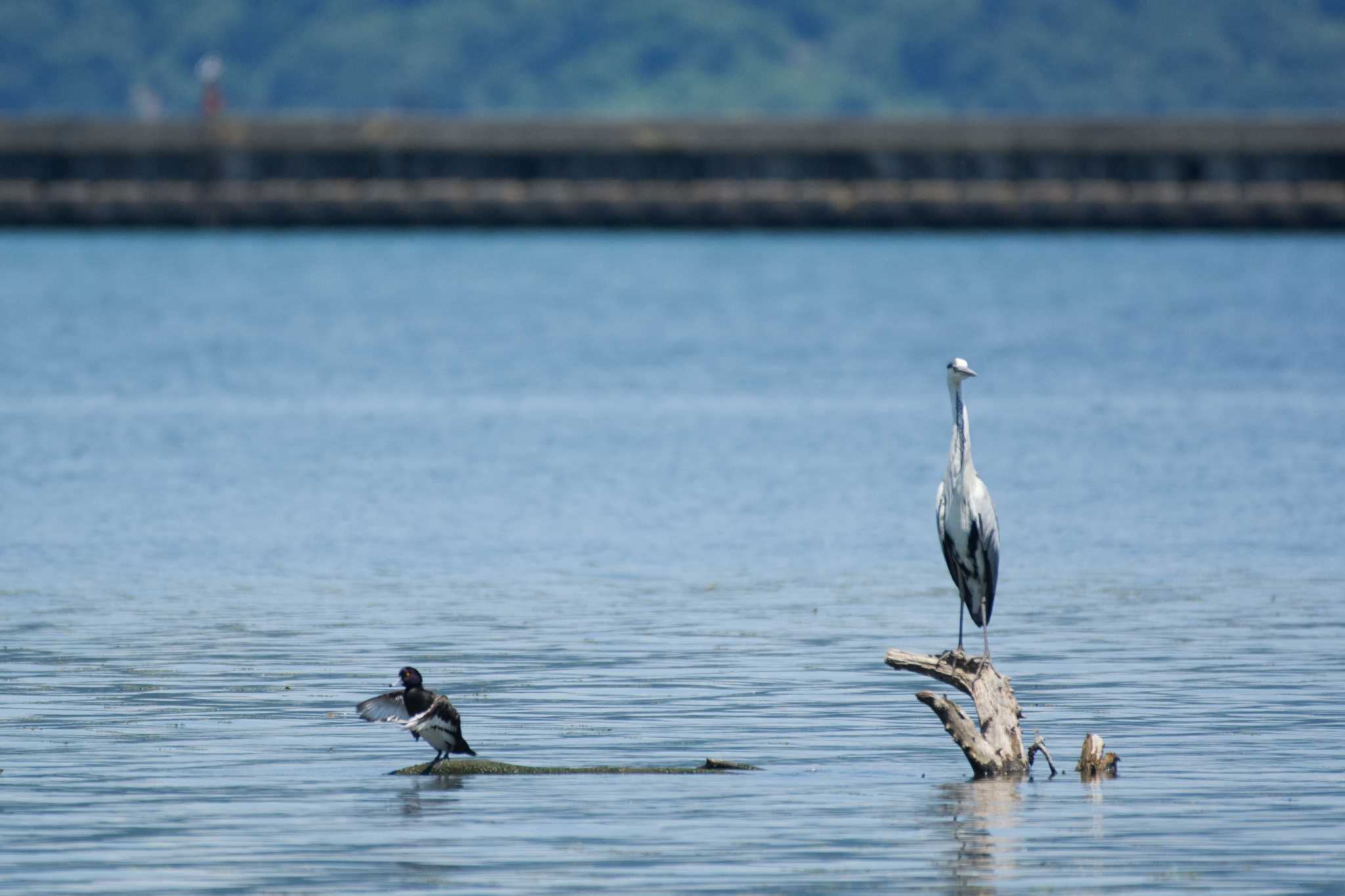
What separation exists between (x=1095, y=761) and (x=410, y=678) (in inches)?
165

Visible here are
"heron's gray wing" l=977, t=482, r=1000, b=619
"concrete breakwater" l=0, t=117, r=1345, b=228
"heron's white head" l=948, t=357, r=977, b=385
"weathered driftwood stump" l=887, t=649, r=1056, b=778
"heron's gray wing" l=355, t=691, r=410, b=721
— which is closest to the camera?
"weathered driftwood stump" l=887, t=649, r=1056, b=778

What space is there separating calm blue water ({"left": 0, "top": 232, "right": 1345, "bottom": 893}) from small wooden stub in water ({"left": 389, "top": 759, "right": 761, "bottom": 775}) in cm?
19

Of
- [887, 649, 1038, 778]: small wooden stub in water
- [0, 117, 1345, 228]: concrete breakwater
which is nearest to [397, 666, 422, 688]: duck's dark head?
[887, 649, 1038, 778]: small wooden stub in water

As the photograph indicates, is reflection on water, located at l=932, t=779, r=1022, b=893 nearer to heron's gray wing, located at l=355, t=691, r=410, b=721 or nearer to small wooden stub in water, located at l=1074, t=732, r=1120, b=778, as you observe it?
small wooden stub in water, located at l=1074, t=732, r=1120, b=778

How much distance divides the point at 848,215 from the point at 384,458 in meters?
91.3

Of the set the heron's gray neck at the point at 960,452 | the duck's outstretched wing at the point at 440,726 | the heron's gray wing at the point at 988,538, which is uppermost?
the heron's gray neck at the point at 960,452

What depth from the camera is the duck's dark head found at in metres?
16.0

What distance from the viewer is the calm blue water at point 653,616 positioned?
561 inches

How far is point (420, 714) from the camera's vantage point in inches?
619

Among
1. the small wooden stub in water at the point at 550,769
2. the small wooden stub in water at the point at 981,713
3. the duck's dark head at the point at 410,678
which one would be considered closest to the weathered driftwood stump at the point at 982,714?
the small wooden stub in water at the point at 981,713

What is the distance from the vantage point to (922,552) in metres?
27.6

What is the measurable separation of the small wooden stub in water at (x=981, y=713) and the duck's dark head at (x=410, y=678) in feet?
9.64

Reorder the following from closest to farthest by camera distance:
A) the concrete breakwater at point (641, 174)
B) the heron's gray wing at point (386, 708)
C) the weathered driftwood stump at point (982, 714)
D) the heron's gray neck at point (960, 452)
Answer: the weathered driftwood stump at point (982, 714) < the heron's gray wing at point (386, 708) < the heron's gray neck at point (960, 452) < the concrete breakwater at point (641, 174)

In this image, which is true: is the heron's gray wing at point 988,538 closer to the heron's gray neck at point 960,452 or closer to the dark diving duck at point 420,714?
the heron's gray neck at point 960,452
